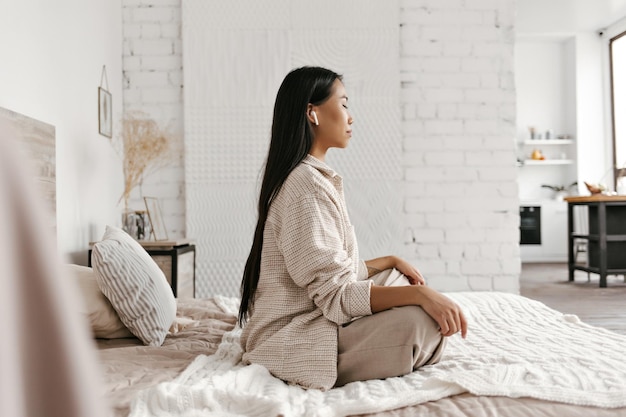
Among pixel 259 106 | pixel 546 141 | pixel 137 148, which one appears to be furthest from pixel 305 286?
pixel 546 141

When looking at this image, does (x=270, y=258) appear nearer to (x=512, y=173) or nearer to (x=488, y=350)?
(x=488, y=350)

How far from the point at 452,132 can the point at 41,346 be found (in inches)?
180

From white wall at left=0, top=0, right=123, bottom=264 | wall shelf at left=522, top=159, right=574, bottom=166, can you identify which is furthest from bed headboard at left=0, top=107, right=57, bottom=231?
wall shelf at left=522, top=159, right=574, bottom=166

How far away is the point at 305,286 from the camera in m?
1.65

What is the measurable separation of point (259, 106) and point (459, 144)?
4.96 ft

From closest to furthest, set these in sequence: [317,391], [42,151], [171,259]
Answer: [317,391] → [42,151] → [171,259]

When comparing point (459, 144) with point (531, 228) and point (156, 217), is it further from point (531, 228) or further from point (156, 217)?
point (531, 228)

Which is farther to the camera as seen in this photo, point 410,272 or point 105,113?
point 105,113

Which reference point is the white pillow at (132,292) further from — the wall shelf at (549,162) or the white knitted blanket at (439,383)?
the wall shelf at (549,162)

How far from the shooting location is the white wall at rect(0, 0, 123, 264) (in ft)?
8.52

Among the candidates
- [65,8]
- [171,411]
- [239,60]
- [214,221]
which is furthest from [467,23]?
[171,411]

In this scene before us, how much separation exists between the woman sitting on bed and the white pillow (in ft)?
1.24

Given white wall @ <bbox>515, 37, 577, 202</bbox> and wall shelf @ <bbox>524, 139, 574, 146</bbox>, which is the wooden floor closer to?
white wall @ <bbox>515, 37, 577, 202</bbox>

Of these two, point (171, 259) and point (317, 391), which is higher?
point (171, 259)
